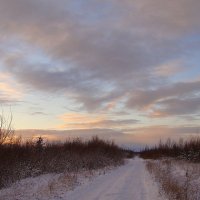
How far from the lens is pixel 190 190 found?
14.5 m

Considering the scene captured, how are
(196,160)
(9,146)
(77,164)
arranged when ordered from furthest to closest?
(196,160)
(77,164)
(9,146)

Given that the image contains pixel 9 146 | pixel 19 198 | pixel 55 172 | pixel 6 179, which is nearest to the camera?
pixel 19 198

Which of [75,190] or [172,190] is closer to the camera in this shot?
[172,190]

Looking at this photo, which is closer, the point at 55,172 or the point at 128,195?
the point at 128,195

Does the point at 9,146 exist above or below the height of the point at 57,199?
above

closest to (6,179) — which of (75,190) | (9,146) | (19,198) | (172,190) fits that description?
(9,146)

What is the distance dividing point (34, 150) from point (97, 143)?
1244 inches

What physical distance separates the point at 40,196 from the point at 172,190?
506 centimetres

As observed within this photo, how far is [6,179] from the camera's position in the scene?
18.2 meters

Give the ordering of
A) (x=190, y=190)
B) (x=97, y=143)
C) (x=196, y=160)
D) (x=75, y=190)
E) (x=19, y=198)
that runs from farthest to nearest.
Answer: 1. (x=97, y=143)
2. (x=196, y=160)
3. (x=75, y=190)
4. (x=190, y=190)
5. (x=19, y=198)

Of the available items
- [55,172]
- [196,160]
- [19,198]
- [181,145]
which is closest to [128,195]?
[19,198]

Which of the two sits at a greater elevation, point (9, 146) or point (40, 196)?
point (9, 146)

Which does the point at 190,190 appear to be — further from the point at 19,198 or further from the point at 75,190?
the point at 19,198

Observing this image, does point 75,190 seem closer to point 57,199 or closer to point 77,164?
Result: point 57,199
